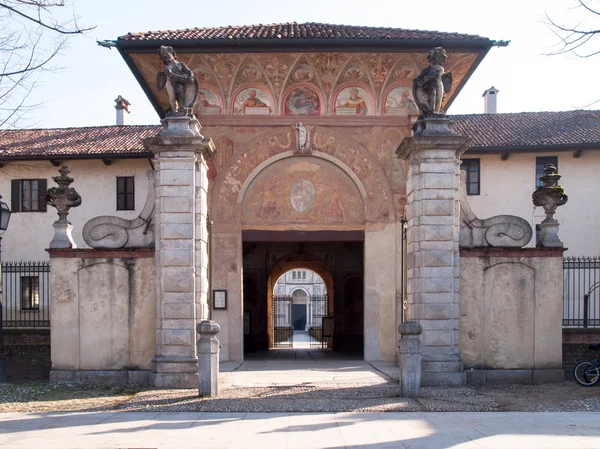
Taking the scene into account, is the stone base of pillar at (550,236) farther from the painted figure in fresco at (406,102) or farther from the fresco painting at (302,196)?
the painted figure in fresco at (406,102)

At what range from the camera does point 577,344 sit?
14133 mm

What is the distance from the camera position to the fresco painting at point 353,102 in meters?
16.1

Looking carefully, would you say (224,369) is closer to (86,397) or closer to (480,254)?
(86,397)

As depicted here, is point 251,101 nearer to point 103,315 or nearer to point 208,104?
point 208,104

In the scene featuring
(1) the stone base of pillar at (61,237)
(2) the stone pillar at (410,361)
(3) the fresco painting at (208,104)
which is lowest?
(2) the stone pillar at (410,361)

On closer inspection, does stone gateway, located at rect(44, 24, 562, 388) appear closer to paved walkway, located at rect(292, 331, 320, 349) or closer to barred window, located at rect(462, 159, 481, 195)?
barred window, located at rect(462, 159, 481, 195)

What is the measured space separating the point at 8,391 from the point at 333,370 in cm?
667

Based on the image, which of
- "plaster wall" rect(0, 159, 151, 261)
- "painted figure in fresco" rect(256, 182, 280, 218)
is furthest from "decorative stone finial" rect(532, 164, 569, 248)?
"plaster wall" rect(0, 159, 151, 261)

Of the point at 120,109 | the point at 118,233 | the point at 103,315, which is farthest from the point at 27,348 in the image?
the point at 120,109

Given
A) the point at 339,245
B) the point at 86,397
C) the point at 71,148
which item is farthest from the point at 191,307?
the point at 71,148

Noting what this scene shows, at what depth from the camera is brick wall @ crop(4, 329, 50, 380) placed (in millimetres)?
15531

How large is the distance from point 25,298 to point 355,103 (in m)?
16.6

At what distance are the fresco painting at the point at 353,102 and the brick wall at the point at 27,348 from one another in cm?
895

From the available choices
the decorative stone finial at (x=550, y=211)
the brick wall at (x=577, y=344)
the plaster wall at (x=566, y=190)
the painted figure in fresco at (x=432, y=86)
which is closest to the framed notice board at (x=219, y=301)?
the painted figure in fresco at (x=432, y=86)
